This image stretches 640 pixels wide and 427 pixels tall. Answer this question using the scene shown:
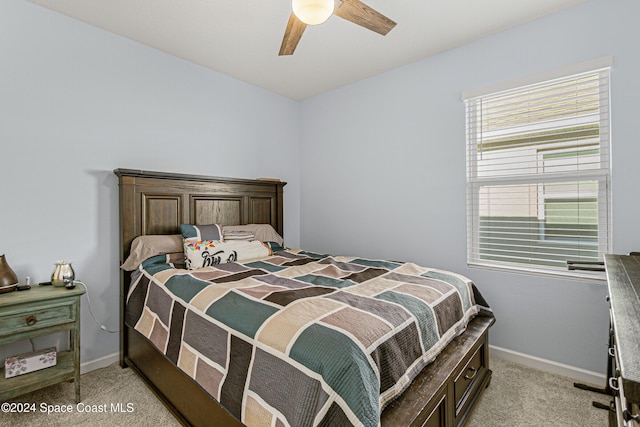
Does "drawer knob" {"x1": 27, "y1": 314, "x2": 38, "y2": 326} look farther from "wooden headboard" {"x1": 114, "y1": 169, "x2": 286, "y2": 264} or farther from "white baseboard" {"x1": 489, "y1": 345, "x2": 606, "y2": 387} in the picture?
"white baseboard" {"x1": 489, "y1": 345, "x2": 606, "y2": 387}

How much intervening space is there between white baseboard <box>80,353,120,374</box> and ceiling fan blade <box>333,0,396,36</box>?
2937mm

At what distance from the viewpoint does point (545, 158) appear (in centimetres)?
234

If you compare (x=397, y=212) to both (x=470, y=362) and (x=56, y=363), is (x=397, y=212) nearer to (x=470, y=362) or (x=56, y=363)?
(x=470, y=362)

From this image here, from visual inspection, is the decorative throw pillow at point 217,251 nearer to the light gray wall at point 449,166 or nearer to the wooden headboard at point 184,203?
the wooden headboard at point 184,203

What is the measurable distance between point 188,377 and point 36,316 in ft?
3.37

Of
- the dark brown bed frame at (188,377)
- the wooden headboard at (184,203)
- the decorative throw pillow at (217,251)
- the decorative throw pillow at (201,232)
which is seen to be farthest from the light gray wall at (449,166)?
A: the decorative throw pillow at (201,232)

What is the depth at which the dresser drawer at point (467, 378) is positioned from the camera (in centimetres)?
162

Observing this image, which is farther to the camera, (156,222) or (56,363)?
(156,222)

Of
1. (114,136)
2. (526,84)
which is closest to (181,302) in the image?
(114,136)

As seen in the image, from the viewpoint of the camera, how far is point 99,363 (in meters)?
2.40

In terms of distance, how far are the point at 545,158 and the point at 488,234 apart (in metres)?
0.71

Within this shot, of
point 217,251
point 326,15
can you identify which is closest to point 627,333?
point 326,15

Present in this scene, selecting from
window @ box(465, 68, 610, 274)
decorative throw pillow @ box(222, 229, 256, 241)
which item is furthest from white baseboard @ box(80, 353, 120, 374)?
window @ box(465, 68, 610, 274)

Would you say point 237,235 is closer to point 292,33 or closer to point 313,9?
point 292,33
